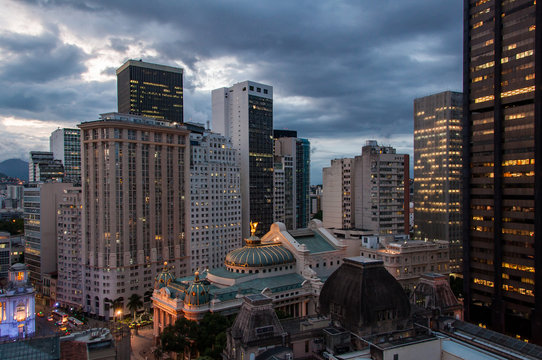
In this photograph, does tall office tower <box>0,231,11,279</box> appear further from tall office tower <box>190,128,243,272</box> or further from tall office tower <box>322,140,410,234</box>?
tall office tower <box>322,140,410,234</box>

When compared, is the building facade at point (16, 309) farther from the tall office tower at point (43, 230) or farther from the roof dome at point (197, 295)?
the tall office tower at point (43, 230)

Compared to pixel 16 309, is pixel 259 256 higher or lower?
higher

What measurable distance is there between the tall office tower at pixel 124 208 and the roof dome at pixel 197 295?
49.6 m

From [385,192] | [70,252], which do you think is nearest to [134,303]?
[70,252]

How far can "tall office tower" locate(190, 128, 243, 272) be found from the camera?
162 m

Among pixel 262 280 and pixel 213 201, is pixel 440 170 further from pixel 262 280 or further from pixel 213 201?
pixel 262 280

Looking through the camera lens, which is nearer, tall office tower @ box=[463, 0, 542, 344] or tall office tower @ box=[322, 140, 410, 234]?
tall office tower @ box=[463, 0, 542, 344]

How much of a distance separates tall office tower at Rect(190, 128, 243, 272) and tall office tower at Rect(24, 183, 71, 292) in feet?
197

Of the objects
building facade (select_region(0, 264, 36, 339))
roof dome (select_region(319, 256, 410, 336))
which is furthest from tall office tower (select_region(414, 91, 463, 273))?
building facade (select_region(0, 264, 36, 339))

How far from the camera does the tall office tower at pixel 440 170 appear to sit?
179 metres

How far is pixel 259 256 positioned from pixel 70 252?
3113 inches

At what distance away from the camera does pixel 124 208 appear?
14088 cm

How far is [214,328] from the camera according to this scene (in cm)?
8831

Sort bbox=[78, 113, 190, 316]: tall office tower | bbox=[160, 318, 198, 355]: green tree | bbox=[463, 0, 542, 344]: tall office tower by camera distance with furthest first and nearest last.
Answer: bbox=[78, 113, 190, 316]: tall office tower
bbox=[463, 0, 542, 344]: tall office tower
bbox=[160, 318, 198, 355]: green tree
